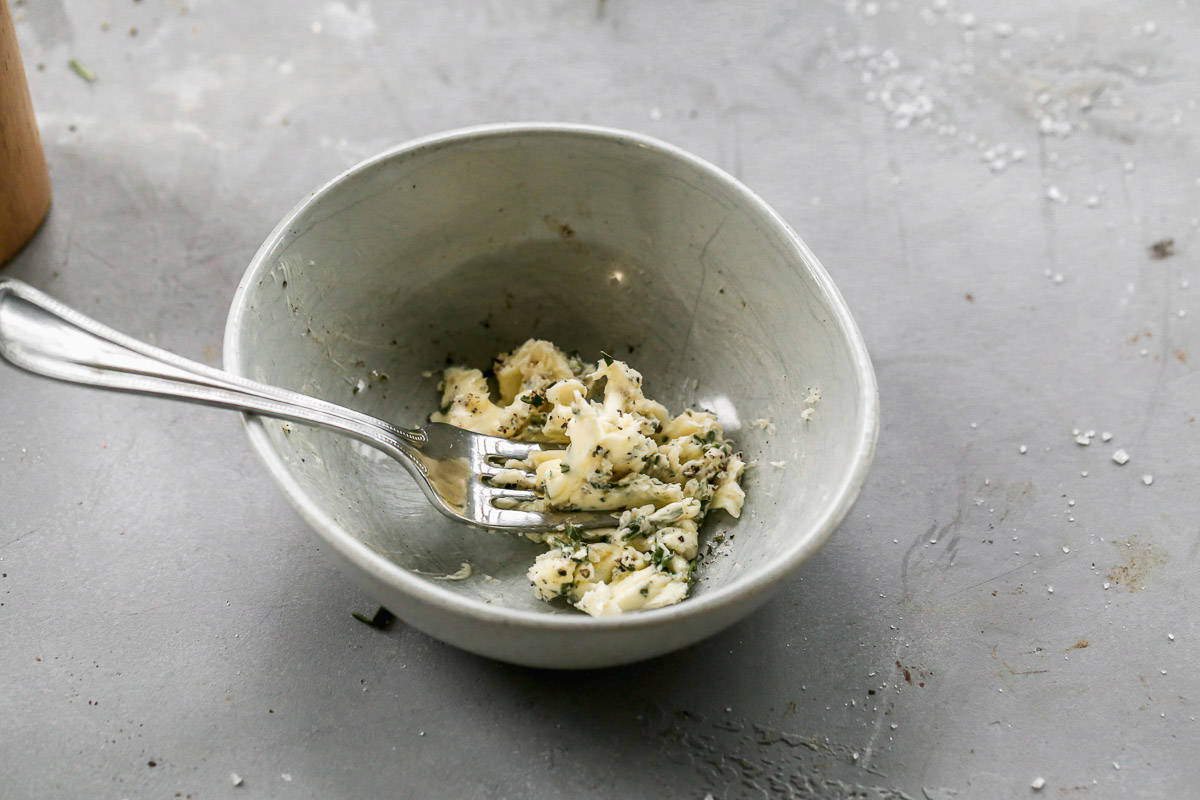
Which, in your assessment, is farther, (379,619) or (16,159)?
(16,159)

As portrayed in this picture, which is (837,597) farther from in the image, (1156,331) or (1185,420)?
(1156,331)

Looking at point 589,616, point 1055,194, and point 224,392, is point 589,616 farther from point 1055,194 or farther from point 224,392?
point 1055,194

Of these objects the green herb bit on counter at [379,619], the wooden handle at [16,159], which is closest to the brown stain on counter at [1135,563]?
the green herb bit on counter at [379,619]

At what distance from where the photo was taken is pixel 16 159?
1663 millimetres

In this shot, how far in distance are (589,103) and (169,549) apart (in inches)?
45.6

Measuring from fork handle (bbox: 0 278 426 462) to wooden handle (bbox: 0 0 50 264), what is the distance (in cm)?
→ 55

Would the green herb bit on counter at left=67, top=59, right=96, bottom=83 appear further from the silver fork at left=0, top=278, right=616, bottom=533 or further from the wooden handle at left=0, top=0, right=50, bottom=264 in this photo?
the silver fork at left=0, top=278, right=616, bottom=533

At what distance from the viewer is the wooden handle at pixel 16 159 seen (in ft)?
5.23

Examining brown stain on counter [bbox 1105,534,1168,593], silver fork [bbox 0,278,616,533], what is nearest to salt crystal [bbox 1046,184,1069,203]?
brown stain on counter [bbox 1105,534,1168,593]

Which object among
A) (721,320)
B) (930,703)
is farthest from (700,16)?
(930,703)

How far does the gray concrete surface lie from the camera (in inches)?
49.1

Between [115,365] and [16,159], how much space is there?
0.74m

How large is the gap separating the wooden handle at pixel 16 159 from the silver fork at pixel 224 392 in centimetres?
55

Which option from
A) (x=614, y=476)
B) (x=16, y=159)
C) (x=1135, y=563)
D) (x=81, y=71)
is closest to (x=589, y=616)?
(x=614, y=476)
